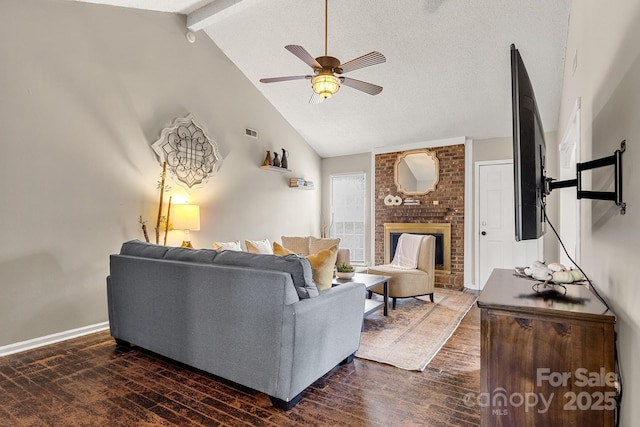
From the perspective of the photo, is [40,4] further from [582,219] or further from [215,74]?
[582,219]

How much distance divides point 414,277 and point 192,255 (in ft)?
9.30

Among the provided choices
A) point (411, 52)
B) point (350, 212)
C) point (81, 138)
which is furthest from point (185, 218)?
point (350, 212)

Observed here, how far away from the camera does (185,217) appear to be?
168 inches

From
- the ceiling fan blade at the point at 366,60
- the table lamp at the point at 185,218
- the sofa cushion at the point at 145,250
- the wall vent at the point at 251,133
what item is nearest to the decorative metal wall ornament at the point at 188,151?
the table lamp at the point at 185,218

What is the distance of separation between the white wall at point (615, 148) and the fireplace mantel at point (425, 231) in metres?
3.56

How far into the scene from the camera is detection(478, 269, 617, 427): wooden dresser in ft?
4.13

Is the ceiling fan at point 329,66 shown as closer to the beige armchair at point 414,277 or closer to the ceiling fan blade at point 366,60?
the ceiling fan blade at point 366,60

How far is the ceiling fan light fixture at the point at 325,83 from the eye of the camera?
3.03 metres

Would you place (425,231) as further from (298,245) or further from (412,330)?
(412,330)

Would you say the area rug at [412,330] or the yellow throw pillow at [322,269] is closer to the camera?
the yellow throw pillow at [322,269]

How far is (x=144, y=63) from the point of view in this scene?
13.4ft

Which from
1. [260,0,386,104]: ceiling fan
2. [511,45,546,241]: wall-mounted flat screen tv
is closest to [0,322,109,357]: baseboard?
[260,0,386,104]: ceiling fan

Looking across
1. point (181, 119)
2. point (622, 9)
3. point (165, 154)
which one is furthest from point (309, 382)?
point (181, 119)

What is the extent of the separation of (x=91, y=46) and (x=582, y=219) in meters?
4.70
